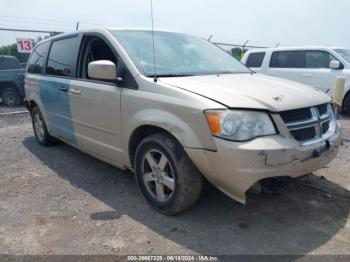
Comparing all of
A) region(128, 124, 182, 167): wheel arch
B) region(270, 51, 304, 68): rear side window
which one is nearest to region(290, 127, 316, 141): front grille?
region(128, 124, 182, 167): wheel arch

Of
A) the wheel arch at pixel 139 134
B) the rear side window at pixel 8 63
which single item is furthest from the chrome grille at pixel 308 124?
the rear side window at pixel 8 63

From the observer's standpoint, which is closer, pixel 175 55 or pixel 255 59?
pixel 175 55

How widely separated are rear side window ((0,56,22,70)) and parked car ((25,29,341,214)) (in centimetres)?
779

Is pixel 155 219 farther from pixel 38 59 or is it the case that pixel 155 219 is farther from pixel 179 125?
pixel 38 59

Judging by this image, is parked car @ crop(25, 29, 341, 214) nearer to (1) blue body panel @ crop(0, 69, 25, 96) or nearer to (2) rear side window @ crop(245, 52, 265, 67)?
(2) rear side window @ crop(245, 52, 265, 67)

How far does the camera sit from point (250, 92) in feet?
9.84

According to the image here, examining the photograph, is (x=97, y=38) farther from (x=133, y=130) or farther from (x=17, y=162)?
(x=17, y=162)

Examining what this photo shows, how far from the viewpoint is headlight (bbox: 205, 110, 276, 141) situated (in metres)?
2.71

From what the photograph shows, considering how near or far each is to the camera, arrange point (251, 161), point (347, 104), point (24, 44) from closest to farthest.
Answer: point (251, 161), point (347, 104), point (24, 44)

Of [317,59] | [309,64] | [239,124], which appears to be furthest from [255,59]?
[239,124]

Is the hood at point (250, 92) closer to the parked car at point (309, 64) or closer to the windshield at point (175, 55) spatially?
the windshield at point (175, 55)

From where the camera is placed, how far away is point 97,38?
13.4 ft

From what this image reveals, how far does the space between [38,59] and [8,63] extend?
21.9 feet

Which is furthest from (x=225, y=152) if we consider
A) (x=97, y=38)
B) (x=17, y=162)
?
(x=17, y=162)
